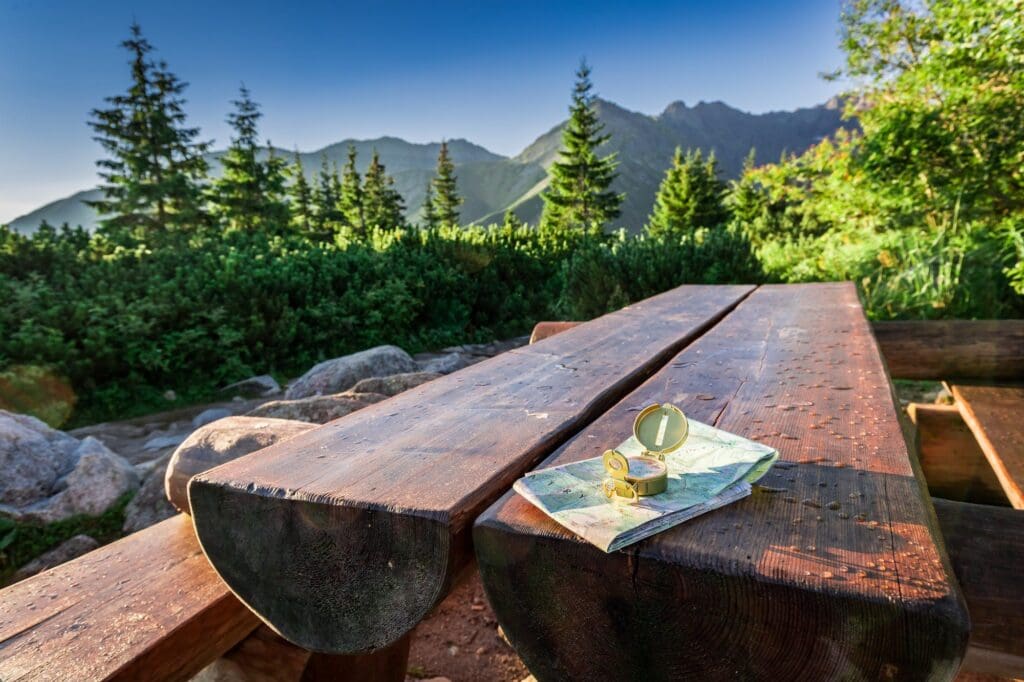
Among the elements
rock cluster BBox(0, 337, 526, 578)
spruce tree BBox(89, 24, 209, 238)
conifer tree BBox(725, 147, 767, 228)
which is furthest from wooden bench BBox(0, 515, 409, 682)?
conifer tree BBox(725, 147, 767, 228)

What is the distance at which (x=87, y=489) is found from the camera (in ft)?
10.2

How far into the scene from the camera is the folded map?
638 millimetres

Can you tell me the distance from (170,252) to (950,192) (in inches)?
367

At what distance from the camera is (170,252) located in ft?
24.6

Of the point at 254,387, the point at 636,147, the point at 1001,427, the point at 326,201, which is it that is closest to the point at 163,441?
the point at 254,387

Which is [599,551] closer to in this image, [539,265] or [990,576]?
[990,576]

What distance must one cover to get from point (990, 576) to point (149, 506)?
11.6ft

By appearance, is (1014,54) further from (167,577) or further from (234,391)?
(234,391)

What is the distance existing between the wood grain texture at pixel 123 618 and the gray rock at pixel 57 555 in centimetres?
216

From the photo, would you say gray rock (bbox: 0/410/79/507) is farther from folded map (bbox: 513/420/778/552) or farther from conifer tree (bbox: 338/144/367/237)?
conifer tree (bbox: 338/144/367/237)

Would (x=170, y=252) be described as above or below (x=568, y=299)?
above

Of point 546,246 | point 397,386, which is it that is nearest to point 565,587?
point 397,386

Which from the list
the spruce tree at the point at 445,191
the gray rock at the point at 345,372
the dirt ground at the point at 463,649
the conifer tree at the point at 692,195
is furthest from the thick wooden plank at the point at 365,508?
the spruce tree at the point at 445,191

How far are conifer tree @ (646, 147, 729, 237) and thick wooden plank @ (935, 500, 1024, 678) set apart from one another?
34.6 meters
